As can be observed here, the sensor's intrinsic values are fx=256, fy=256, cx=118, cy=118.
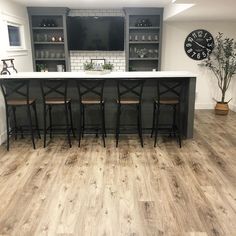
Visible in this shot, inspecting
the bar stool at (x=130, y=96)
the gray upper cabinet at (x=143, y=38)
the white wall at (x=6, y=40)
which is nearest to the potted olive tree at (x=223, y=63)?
the gray upper cabinet at (x=143, y=38)

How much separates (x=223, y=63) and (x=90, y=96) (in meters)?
3.50

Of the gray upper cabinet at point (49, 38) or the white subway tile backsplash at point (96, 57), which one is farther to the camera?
the white subway tile backsplash at point (96, 57)

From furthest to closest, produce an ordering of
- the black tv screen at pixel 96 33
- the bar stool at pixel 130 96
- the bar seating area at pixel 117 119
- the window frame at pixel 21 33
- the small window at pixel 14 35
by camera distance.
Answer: the black tv screen at pixel 96 33
the small window at pixel 14 35
the window frame at pixel 21 33
the bar stool at pixel 130 96
the bar seating area at pixel 117 119

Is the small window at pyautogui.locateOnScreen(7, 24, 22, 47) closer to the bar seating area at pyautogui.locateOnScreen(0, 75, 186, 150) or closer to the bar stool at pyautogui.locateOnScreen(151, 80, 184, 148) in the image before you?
the bar seating area at pyautogui.locateOnScreen(0, 75, 186, 150)

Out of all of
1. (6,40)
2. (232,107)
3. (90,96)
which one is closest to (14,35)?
(6,40)

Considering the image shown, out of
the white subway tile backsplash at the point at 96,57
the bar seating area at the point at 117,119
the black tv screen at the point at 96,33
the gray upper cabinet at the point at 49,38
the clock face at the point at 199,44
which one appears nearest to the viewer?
the bar seating area at the point at 117,119

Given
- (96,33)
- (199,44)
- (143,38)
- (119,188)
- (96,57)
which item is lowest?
(119,188)

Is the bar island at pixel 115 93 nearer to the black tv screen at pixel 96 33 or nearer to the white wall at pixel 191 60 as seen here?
the black tv screen at pixel 96 33

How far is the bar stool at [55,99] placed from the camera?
3.84 metres

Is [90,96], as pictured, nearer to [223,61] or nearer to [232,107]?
[223,61]

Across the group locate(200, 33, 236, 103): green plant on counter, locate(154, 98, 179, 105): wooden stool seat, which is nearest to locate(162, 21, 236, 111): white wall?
locate(200, 33, 236, 103): green plant on counter

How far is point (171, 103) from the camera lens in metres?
3.89

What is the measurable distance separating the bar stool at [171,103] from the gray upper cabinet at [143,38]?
1.99 meters

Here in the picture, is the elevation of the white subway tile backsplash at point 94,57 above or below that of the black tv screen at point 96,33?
Result: below
